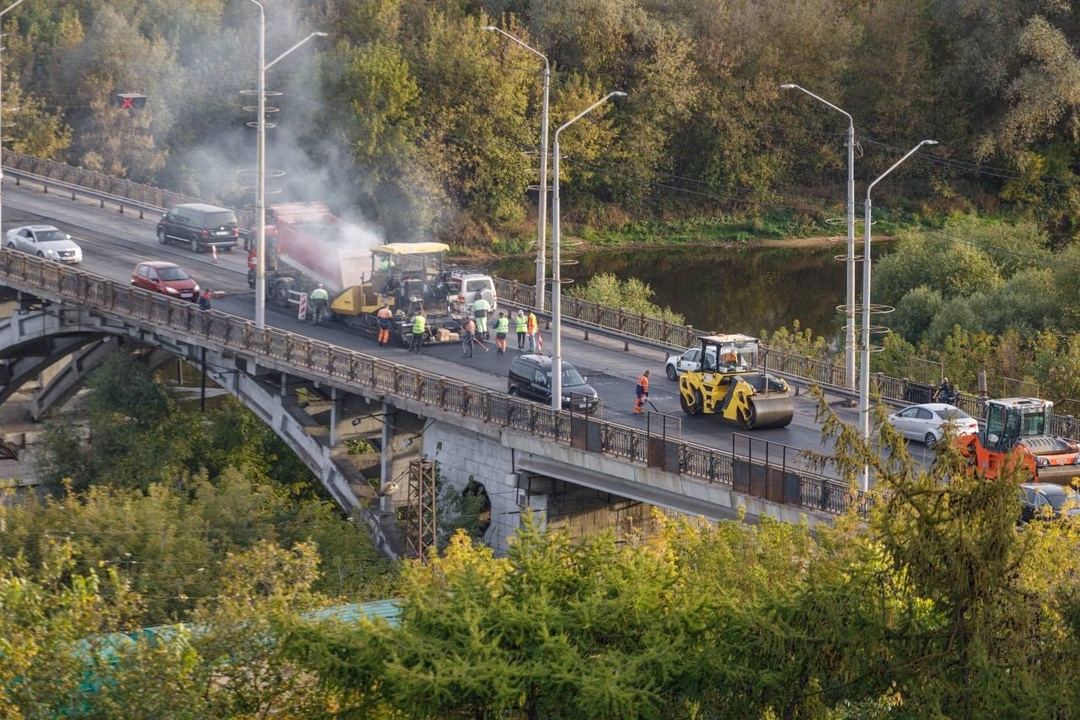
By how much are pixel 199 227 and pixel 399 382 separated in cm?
2275

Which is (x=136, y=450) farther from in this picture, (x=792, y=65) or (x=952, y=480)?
(x=792, y=65)

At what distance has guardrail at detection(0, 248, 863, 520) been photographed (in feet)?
134

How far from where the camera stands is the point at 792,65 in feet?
366

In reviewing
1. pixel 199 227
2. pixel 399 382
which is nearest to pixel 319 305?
pixel 399 382

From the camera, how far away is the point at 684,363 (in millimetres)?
51406

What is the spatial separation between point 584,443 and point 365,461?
1170 centimetres

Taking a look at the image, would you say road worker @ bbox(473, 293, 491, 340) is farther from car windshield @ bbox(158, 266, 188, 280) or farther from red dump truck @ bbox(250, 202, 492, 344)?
car windshield @ bbox(158, 266, 188, 280)

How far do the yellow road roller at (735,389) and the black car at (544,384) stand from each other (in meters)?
2.49

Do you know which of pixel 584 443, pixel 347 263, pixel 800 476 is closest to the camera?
pixel 800 476

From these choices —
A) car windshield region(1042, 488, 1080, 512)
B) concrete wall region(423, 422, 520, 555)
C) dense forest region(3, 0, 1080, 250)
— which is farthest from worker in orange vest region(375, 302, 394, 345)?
dense forest region(3, 0, 1080, 250)

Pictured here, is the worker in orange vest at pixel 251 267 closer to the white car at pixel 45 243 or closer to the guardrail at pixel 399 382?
the guardrail at pixel 399 382

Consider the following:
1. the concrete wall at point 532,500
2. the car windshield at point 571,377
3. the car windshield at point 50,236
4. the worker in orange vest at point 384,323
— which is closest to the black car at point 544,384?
the car windshield at point 571,377

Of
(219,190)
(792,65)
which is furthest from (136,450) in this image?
(792,65)

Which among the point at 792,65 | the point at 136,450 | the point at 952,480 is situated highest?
the point at 792,65
